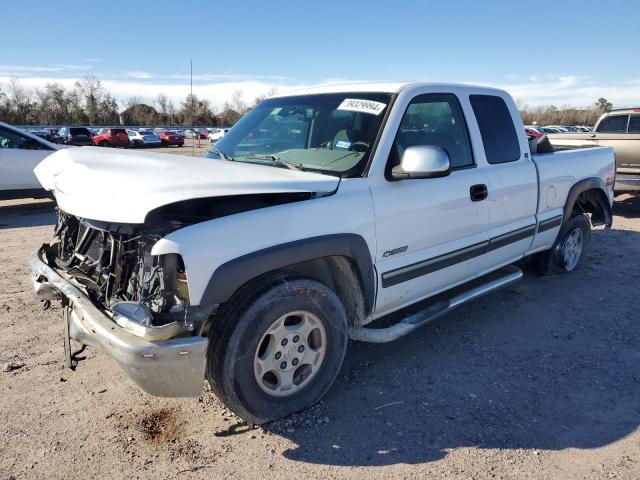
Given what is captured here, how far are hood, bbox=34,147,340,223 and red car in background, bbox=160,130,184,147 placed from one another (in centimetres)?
4234

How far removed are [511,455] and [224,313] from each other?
68.1 inches

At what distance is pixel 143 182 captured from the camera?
2572 millimetres

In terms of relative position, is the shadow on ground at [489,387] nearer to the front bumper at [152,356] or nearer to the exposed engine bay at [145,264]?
the front bumper at [152,356]

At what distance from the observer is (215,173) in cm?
292

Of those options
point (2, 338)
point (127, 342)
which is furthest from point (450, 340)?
point (2, 338)

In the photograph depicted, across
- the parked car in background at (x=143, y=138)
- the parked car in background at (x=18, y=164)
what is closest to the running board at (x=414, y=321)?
the parked car in background at (x=18, y=164)

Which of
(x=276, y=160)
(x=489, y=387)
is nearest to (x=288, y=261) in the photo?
Result: (x=276, y=160)

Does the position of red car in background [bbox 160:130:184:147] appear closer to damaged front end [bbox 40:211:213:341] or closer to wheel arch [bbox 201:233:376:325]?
damaged front end [bbox 40:211:213:341]

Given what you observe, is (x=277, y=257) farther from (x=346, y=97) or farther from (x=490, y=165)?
(x=490, y=165)

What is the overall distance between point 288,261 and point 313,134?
127 centimetres

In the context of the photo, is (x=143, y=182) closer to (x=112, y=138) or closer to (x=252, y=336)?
(x=252, y=336)

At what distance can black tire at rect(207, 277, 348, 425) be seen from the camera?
2.62 meters

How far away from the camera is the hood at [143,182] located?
2449 millimetres

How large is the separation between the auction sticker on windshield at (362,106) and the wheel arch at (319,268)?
3.12 ft
